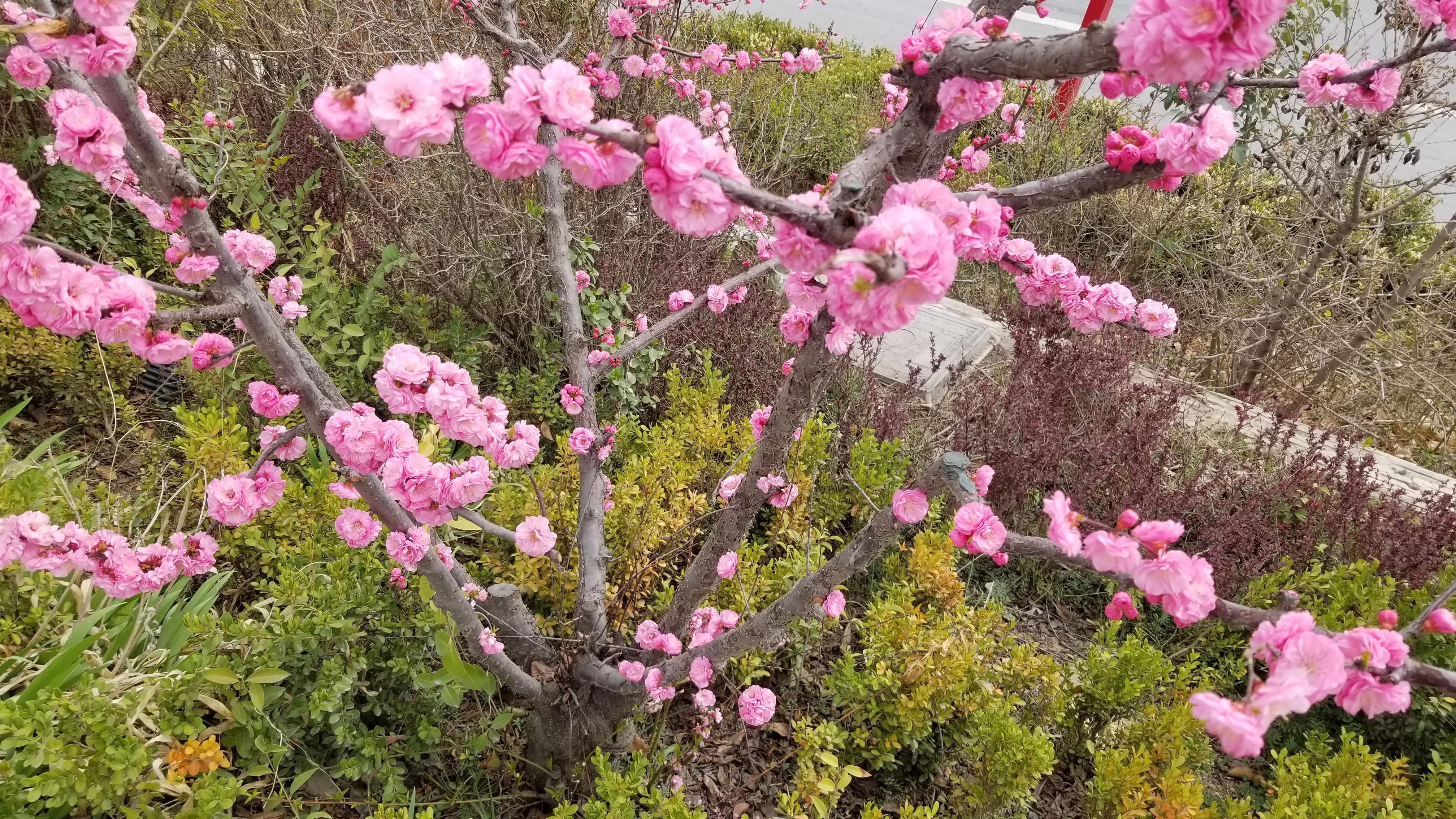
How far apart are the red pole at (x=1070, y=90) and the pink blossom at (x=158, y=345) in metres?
5.89

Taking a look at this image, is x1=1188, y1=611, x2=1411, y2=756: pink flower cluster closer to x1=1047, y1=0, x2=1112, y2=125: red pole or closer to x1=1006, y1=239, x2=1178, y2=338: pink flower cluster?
x1=1006, y1=239, x2=1178, y2=338: pink flower cluster

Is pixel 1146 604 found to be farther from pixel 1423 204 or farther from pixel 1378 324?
pixel 1423 204

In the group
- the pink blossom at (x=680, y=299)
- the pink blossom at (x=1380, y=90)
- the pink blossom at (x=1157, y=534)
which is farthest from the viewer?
the pink blossom at (x=680, y=299)

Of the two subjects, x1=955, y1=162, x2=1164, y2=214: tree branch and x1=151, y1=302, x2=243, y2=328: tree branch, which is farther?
x1=955, y1=162, x2=1164, y2=214: tree branch

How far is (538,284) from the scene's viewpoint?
3.45 m

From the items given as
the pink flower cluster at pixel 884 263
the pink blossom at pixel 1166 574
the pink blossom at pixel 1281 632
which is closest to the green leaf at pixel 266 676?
the pink flower cluster at pixel 884 263

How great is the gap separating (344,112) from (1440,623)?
1.52 metres

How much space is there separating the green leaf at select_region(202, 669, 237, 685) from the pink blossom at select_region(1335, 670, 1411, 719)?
2.17m

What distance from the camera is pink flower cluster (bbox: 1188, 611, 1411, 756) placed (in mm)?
797

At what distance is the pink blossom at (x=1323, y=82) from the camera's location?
145 centimetres

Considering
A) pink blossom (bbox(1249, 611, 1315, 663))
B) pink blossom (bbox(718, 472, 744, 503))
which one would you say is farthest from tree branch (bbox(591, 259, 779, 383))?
pink blossom (bbox(1249, 611, 1315, 663))

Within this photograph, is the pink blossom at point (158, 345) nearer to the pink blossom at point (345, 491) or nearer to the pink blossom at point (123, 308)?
the pink blossom at point (123, 308)

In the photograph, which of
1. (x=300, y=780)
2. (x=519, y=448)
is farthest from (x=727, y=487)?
(x=300, y=780)

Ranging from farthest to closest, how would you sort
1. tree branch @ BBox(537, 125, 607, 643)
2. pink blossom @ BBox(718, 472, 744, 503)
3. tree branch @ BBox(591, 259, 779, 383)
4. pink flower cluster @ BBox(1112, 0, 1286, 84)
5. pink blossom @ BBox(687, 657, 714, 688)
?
tree branch @ BBox(591, 259, 779, 383), pink blossom @ BBox(718, 472, 744, 503), tree branch @ BBox(537, 125, 607, 643), pink blossom @ BBox(687, 657, 714, 688), pink flower cluster @ BBox(1112, 0, 1286, 84)
